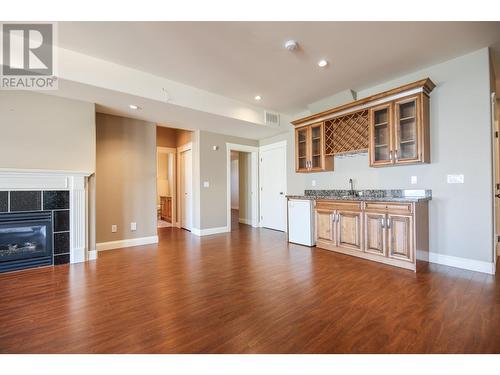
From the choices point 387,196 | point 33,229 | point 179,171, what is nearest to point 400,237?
point 387,196

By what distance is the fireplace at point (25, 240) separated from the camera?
9.84ft

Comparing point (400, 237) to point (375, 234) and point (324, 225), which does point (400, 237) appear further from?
point (324, 225)

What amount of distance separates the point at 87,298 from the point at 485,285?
3942 millimetres

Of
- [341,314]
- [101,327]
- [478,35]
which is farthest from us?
[478,35]

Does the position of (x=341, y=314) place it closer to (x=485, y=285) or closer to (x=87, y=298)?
(x=485, y=285)

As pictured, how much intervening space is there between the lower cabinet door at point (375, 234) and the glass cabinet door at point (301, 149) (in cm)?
164

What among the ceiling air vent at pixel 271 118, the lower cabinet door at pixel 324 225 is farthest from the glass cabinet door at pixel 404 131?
the ceiling air vent at pixel 271 118

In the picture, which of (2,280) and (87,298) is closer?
(87,298)

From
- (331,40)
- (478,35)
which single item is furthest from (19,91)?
(478,35)

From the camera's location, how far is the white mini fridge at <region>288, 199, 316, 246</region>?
13.3ft

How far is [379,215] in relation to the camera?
3.17m

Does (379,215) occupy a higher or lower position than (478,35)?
lower

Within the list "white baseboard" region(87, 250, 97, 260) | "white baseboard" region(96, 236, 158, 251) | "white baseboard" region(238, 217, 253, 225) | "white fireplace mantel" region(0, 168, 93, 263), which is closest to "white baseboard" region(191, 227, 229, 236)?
"white baseboard" region(96, 236, 158, 251)

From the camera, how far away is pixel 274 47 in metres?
2.79
